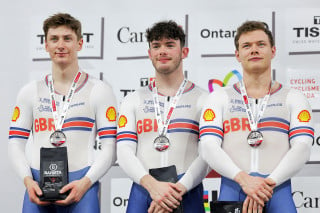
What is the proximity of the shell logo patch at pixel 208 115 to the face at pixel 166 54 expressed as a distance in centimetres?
35

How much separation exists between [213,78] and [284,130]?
135 cm

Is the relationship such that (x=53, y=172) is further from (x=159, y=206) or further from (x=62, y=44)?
(x=62, y=44)

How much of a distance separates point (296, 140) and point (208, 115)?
476 millimetres

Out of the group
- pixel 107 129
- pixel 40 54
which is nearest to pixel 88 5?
pixel 40 54

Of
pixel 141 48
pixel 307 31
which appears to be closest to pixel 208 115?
pixel 141 48

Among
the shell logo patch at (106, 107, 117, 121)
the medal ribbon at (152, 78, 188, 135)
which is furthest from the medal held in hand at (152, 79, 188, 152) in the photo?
the shell logo patch at (106, 107, 117, 121)

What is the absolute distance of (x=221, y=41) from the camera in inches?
169

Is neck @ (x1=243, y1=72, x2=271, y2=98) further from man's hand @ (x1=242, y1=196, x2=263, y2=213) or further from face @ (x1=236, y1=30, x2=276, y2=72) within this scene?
man's hand @ (x1=242, y1=196, x2=263, y2=213)

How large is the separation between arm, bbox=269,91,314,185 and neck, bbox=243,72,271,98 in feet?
0.45

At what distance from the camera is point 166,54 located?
322 cm

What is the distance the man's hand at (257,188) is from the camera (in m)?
2.77

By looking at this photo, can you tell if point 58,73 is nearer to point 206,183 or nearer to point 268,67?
point 268,67

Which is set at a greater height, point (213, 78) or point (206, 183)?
point (213, 78)

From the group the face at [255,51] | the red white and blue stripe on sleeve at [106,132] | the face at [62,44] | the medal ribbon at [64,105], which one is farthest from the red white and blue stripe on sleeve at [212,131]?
the face at [62,44]
